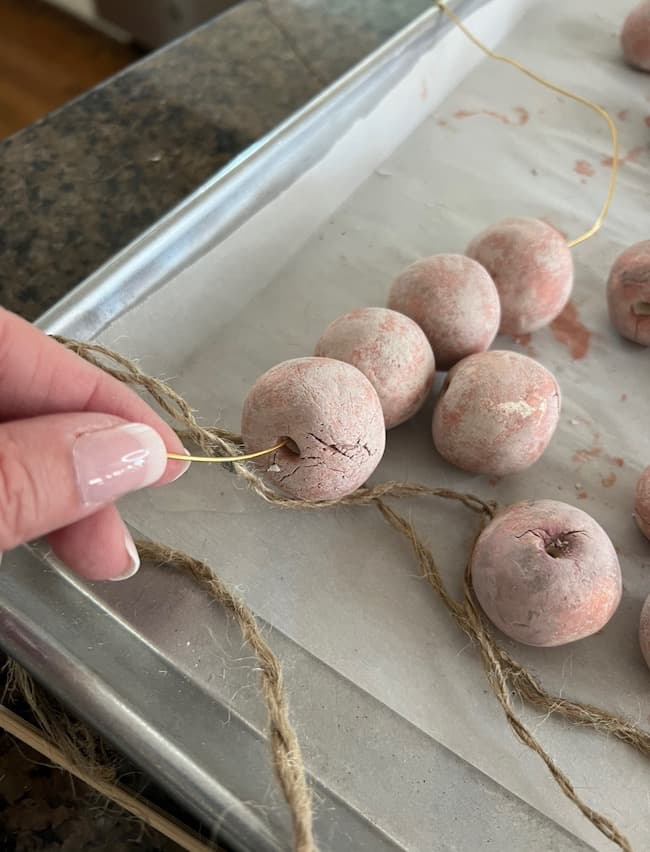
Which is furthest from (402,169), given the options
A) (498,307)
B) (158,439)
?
(158,439)

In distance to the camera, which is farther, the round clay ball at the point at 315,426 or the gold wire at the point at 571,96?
the gold wire at the point at 571,96

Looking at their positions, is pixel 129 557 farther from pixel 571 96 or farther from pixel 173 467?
pixel 571 96

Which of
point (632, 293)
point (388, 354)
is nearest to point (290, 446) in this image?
point (388, 354)

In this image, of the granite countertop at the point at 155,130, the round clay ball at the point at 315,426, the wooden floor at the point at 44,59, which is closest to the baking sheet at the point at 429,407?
the round clay ball at the point at 315,426

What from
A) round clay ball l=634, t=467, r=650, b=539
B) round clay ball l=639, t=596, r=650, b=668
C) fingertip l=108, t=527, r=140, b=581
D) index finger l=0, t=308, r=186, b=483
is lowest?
round clay ball l=639, t=596, r=650, b=668

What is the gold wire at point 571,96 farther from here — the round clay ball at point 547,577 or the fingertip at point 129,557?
the fingertip at point 129,557

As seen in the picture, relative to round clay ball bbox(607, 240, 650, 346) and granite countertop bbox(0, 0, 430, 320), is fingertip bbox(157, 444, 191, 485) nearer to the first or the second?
granite countertop bbox(0, 0, 430, 320)

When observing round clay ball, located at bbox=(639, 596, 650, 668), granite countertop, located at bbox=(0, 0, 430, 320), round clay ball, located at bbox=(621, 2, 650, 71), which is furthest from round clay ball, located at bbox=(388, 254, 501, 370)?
round clay ball, located at bbox=(621, 2, 650, 71)

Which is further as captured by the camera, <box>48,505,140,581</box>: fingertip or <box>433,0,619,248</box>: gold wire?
<box>433,0,619,248</box>: gold wire
